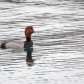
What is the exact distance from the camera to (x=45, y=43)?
54.9 ft

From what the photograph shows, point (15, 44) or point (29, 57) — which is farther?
point (15, 44)

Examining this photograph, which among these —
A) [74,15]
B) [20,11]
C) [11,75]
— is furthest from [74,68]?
[20,11]

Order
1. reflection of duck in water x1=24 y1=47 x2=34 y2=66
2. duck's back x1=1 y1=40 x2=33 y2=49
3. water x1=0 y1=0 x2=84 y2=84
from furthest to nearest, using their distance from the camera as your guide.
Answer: duck's back x1=1 y1=40 x2=33 y2=49
reflection of duck in water x1=24 y1=47 x2=34 y2=66
water x1=0 y1=0 x2=84 y2=84

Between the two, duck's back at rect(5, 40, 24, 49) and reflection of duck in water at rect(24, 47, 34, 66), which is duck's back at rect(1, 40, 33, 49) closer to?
duck's back at rect(5, 40, 24, 49)

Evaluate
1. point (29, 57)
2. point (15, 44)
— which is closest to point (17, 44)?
point (15, 44)

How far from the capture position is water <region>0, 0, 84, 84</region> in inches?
455

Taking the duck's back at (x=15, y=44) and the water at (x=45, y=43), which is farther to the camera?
the duck's back at (x=15, y=44)

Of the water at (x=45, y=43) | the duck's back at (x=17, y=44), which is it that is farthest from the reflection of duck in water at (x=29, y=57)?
the duck's back at (x=17, y=44)

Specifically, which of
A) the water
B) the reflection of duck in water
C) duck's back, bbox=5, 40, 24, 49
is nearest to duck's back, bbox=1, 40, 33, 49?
duck's back, bbox=5, 40, 24, 49

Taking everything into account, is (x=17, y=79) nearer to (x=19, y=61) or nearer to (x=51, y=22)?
(x=19, y=61)

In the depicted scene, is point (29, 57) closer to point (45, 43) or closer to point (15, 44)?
point (15, 44)

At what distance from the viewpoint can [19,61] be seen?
13492 mm

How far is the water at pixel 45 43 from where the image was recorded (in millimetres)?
11555

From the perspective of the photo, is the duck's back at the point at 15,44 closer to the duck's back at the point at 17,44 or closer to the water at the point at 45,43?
the duck's back at the point at 17,44
